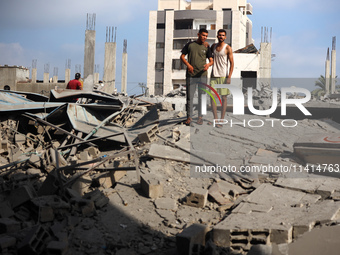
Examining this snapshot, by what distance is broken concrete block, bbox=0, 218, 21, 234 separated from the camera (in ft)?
12.3

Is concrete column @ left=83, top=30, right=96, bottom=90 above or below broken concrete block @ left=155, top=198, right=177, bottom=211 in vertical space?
above

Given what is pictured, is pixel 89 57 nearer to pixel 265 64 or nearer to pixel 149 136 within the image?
pixel 149 136

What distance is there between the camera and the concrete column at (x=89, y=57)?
14852mm

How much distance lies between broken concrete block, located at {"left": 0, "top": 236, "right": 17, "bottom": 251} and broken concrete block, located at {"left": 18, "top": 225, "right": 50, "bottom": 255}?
10 centimetres

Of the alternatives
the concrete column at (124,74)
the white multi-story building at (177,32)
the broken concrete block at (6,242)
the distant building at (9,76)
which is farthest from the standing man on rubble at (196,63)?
the white multi-story building at (177,32)

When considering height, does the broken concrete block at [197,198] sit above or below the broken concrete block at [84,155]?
below

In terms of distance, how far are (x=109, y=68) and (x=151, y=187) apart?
1490 cm

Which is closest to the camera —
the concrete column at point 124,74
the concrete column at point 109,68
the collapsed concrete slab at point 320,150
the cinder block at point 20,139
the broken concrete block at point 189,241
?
the broken concrete block at point 189,241

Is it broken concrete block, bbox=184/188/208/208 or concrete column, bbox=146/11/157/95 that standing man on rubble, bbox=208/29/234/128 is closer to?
broken concrete block, bbox=184/188/208/208

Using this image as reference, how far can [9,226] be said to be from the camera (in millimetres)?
3771

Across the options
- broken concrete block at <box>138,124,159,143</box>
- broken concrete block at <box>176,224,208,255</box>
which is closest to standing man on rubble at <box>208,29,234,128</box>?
broken concrete block at <box>138,124,159,143</box>

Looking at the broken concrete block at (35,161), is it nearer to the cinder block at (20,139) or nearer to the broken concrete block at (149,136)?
the cinder block at (20,139)

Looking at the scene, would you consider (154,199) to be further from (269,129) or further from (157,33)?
(157,33)

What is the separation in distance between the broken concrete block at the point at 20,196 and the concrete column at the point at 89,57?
10417 mm
